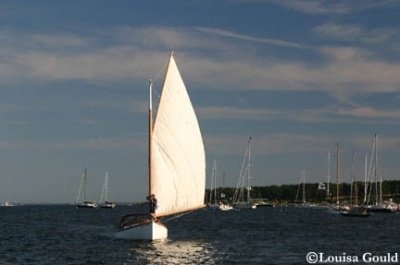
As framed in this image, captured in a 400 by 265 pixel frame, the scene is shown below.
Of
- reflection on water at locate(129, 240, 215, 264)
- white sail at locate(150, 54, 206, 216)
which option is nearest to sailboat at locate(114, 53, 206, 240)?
white sail at locate(150, 54, 206, 216)

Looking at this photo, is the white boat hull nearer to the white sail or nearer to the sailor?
the sailor

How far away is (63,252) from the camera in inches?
2381

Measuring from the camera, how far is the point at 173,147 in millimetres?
60719

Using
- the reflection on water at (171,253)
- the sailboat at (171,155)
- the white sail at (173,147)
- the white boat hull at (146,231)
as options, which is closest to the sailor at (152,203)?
the sailboat at (171,155)

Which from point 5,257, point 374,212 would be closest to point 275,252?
point 5,257

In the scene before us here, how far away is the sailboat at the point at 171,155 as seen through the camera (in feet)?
197

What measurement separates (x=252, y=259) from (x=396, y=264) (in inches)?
415

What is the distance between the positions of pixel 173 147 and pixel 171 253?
9258 mm

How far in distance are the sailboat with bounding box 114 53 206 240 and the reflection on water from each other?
178 centimetres

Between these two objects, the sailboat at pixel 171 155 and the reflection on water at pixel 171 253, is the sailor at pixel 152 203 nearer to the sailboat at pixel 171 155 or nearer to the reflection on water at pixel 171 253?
the sailboat at pixel 171 155

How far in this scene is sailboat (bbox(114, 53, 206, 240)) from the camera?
5997cm

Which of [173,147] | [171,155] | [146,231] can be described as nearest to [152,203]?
[146,231]

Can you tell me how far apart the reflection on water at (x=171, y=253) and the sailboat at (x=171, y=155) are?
1.78m

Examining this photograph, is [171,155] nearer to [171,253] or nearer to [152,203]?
[152,203]
